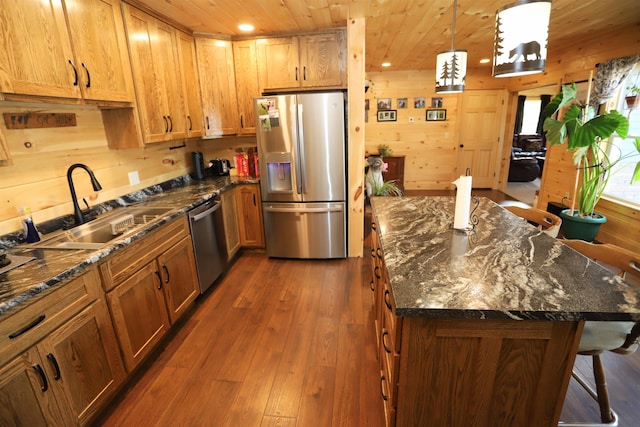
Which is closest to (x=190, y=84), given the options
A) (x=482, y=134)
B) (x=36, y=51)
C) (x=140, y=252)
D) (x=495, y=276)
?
(x=36, y=51)

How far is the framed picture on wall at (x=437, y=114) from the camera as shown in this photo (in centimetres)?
638

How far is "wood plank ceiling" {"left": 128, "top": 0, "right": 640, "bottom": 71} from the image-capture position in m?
2.56

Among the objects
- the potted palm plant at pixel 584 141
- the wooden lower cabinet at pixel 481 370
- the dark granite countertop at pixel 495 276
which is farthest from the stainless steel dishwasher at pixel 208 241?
the potted palm plant at pixel 584 141

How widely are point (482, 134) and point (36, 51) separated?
6928 millimetres

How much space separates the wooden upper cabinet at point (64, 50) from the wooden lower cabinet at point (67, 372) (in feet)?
3.45

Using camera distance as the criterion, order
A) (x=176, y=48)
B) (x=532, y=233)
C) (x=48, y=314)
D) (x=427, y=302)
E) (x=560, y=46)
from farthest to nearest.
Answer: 1. (x=560, y=46)
2. (x=176, y=48)
3. (x=532, y=233)
4. (x=48, y=314)
5. (x=427, y=302)

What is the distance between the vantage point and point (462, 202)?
1.67m

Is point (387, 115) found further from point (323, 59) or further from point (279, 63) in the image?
point (279, 63)

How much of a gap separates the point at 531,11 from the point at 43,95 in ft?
7.63

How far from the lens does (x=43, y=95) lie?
1637 mm

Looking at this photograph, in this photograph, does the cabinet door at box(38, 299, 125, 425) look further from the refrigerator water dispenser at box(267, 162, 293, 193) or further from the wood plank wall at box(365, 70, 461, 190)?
the wood plank wall at box(365, 70, 461, 190)

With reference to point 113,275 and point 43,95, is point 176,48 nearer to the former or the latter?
point 43,95

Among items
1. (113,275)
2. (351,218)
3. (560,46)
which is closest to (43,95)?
(113,275)

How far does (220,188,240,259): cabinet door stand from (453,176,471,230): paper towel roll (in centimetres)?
226
